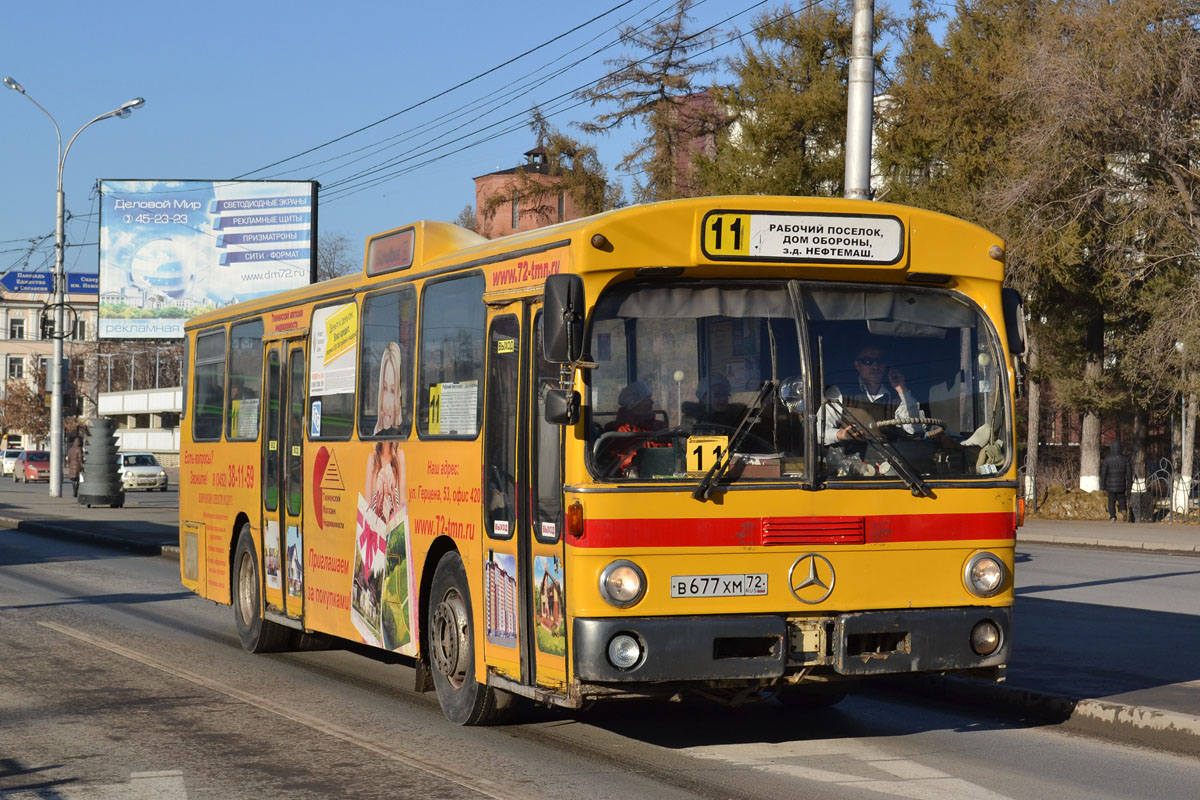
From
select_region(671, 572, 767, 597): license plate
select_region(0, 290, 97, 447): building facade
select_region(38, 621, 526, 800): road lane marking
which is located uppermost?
select_region(0, 290, 97, 447): building facade

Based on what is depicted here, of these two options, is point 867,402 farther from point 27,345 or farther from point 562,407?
point 27,345

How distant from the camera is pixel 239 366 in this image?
14.2m

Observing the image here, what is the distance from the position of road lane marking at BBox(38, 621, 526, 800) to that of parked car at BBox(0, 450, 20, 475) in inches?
2886

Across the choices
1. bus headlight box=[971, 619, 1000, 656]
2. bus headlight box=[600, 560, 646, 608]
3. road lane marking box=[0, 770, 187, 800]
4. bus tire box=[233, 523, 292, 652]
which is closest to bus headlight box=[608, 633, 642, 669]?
bus headlight box=[600, 560, 646, 608]

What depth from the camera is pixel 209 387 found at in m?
15.1

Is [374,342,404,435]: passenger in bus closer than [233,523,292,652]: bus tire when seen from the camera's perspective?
Yes

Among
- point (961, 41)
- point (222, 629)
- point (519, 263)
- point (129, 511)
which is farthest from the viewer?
point (961, 41)

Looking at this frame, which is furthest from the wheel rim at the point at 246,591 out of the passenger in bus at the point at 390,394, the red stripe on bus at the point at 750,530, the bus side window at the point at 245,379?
the red stripe on bus at the point at 750,530

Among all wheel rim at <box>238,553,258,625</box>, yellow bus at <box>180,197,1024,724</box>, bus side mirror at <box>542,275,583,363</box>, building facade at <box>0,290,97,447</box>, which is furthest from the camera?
building facade at <box>0,290,97,447</box>

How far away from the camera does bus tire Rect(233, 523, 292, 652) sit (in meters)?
13.1

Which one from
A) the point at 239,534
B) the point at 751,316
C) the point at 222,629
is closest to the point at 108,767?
the point at 751,316

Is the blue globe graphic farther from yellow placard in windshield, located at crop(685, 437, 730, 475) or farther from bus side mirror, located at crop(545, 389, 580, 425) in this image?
yellow placard in windshield, located at crop(685, 437, 730, 475)

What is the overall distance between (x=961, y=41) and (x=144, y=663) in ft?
110

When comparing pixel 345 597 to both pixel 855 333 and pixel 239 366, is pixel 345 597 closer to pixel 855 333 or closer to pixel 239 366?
pixel 239 366
